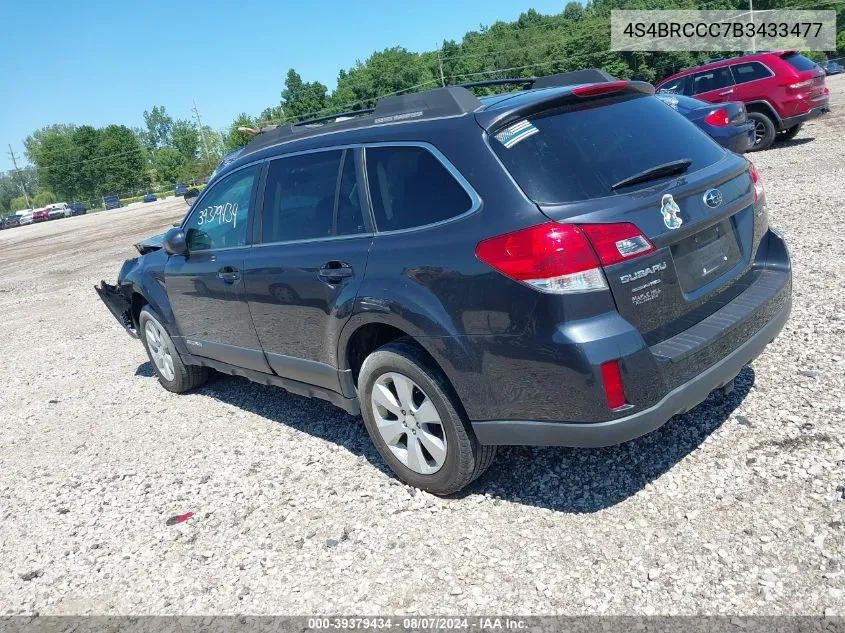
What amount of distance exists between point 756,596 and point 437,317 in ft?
5.41

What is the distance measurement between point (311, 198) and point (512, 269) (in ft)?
5.19

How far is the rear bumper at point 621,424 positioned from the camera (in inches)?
109

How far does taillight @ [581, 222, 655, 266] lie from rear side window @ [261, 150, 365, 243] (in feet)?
4.22

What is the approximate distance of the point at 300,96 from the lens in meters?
120

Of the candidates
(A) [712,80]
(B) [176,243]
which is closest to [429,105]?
(B) [176,243]

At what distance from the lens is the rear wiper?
2.94m

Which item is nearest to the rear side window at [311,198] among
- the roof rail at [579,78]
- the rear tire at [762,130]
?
the roof rail at [579,78]

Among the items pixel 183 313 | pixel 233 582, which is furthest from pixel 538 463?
pixel 183 313

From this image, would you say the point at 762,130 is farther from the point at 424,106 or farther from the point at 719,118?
the point at 424,106

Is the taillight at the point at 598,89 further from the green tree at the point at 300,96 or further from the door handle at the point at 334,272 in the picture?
the green tree at the point at 300,96

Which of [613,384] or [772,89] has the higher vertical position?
[772,89]

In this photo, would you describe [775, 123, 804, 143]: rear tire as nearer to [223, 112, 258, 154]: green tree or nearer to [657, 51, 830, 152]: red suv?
[657, 51, 830, 152]: red suv

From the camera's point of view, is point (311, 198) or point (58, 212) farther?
point (58, 212)

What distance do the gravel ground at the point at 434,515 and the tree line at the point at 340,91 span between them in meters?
89.2
